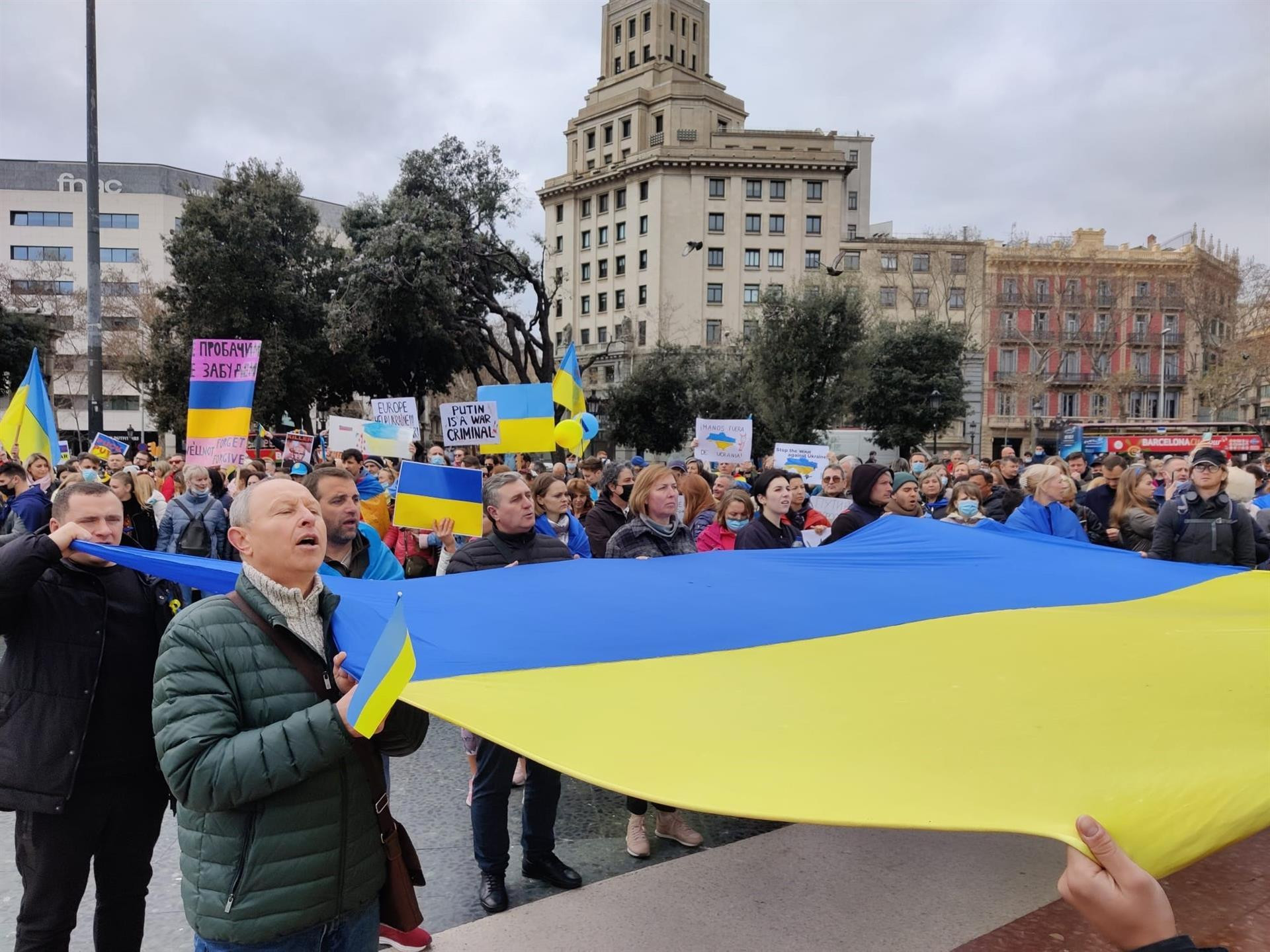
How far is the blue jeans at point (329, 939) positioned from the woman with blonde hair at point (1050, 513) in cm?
525

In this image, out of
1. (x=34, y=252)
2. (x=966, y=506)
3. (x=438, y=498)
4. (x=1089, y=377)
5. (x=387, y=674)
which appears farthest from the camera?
(x=34, y=252)

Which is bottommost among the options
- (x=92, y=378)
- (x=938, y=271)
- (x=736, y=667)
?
(x=736, y=667)

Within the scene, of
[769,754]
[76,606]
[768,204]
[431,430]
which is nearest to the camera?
[769,754]

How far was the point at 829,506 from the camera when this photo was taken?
24.1 ft

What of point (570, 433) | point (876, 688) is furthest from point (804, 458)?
point (876, 688)

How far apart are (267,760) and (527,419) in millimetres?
7494

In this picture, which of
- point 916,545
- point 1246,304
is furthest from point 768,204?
point 916,545

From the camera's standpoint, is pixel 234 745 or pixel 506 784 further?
pixel 506 784

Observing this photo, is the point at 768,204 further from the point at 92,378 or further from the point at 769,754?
the point at 769,754

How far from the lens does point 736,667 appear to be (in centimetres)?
293

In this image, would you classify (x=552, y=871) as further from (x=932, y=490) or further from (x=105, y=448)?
(x=105, y=448)

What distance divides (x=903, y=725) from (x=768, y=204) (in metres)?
63.5

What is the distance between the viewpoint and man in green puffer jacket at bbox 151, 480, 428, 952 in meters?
1.89

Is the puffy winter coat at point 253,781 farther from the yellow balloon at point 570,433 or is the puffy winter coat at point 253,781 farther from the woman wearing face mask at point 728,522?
the yellow balloon at point 570,433
